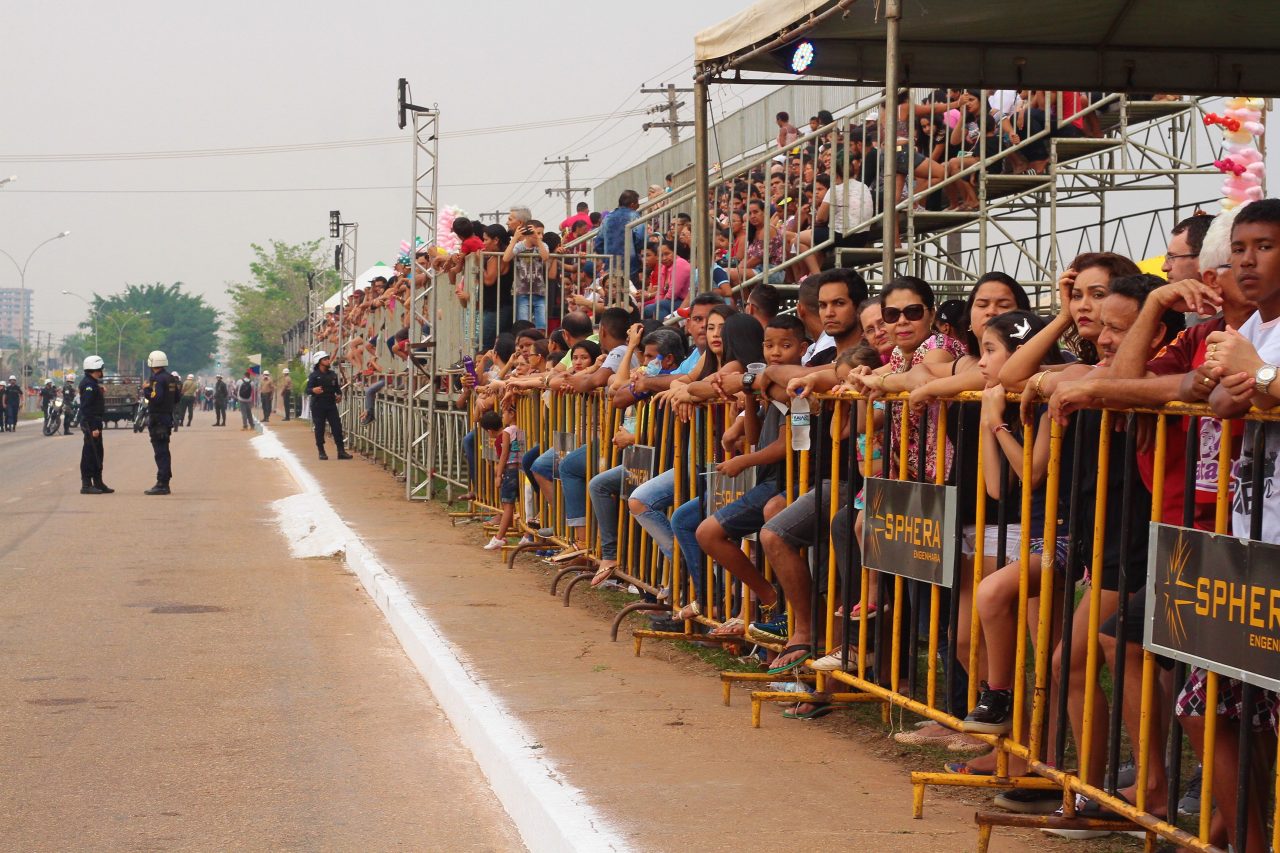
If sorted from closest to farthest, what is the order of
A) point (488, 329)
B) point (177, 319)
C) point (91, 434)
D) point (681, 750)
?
point (681, 750)
point (488, 329)
point (91, 434)
point (177, 319)

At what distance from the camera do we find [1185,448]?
13.9 feet

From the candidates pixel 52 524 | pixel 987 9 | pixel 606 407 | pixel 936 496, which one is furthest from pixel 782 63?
pixel 52 524

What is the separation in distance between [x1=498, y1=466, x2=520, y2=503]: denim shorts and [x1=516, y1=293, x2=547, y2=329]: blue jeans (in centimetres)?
475

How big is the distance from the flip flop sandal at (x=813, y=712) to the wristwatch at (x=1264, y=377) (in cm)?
321

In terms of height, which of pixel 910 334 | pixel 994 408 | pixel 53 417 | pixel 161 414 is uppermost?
pixel 910 334

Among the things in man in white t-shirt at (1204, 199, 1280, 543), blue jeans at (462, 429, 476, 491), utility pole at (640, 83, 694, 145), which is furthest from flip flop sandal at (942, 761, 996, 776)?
utility pole at (640, 83, 694, 145)

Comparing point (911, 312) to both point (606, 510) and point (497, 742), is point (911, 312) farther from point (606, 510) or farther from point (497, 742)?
point (606, 510)

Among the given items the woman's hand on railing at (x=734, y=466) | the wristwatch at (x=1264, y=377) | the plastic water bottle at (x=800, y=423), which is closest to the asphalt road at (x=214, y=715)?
the woman's hand on railing at (x=734, y=466)

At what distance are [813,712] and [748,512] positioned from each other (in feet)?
3.89

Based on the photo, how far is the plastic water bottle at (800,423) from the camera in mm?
6812

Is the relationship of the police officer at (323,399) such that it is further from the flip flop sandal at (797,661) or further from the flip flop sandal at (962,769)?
the flip flop sandal at (962,769)

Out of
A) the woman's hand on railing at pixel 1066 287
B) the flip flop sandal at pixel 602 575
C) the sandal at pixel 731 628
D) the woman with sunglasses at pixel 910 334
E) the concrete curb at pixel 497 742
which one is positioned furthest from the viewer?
the flip flop sandal at pixel 602 575

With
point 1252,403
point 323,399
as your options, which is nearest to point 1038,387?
point 1252,403

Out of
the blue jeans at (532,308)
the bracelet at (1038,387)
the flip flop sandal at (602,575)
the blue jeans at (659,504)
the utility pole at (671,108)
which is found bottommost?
the flip flop sandal at (602,575)
